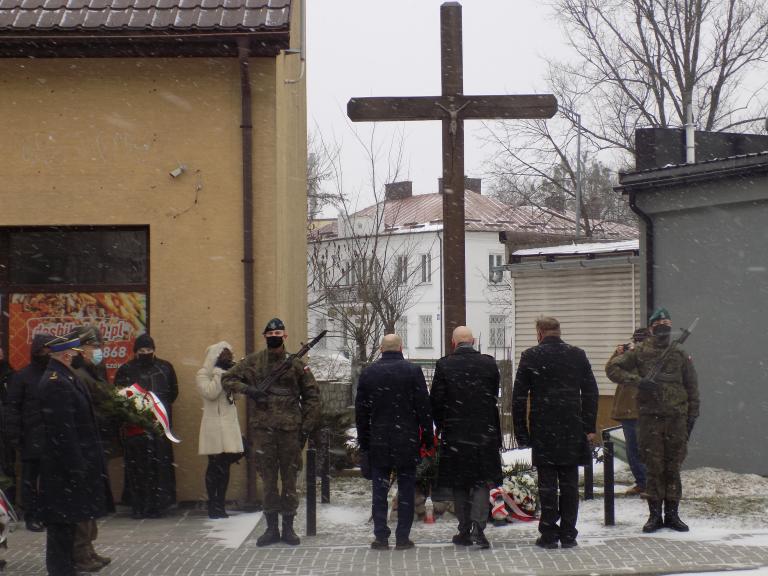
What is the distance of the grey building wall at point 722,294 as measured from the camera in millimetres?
13648

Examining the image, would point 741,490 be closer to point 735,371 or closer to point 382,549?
point 735,371

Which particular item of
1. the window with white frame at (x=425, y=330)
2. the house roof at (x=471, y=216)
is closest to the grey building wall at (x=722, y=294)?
the house roof at (x=471, y=216)

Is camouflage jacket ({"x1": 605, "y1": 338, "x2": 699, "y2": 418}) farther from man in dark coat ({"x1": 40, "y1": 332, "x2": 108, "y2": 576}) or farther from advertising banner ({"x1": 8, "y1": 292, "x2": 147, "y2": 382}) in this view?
advertising banner ({"x1": 8, "y1": 292, "x2": 147, "y2": 382})

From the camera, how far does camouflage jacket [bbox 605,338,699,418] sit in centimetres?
1009

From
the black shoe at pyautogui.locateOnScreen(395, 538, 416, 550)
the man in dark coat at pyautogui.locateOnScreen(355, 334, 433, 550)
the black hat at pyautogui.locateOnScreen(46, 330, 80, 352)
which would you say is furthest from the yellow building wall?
the black hat at pyautogui.locateOnScreen(46, 330, 80, 352)

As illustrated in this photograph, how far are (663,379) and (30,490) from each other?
533cm

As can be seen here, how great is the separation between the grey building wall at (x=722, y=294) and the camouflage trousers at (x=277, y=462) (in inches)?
248

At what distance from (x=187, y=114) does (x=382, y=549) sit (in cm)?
498

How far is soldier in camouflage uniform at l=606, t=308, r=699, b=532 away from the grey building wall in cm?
376

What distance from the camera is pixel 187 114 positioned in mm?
11891

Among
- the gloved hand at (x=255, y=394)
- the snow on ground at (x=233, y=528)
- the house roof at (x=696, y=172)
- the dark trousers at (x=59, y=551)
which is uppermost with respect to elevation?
the house roof at (x=696, y=172)

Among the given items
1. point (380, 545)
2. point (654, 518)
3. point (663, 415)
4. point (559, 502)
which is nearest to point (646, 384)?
point (663, 415)

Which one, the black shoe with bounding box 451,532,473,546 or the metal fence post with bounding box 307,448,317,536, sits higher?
the metal fence post with bounding box 307,448,317,536

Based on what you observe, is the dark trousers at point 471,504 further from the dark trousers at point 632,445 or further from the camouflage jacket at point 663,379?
the dark trousers at point 632,445
